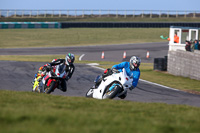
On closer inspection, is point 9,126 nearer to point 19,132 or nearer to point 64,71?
point 19,132

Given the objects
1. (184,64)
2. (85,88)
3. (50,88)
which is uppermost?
(184,64)

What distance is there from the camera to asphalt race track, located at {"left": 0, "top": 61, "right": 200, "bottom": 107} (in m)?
14.8

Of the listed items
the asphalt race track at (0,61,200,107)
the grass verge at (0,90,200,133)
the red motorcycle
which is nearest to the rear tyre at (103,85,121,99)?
the red motorcycle

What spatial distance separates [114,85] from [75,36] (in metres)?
48.3

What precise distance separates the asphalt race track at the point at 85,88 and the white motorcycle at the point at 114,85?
2814 mm

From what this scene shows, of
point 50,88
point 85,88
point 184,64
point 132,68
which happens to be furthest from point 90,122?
point 184,64

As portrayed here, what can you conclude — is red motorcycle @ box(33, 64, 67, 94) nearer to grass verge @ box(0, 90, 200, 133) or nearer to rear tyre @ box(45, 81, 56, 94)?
rear tyre @ box(45, 81, 56, 94)

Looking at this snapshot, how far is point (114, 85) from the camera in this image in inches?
454

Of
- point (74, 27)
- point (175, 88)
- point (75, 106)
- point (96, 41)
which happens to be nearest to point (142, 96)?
point (175, 88)

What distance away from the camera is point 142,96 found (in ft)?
50.3

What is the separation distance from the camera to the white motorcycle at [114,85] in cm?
1149

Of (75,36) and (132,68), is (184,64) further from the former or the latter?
(75,36)

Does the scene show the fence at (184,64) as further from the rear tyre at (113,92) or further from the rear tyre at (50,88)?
the rear tyre at (50,88)

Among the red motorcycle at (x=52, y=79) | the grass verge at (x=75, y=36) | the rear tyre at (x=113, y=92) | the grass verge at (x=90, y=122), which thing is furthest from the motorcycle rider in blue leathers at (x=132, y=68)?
the grass verge at (x=75, y=36)
